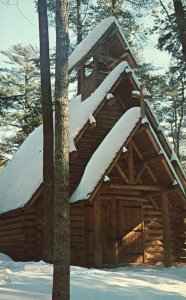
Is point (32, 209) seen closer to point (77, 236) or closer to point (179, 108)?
point (77, 236)

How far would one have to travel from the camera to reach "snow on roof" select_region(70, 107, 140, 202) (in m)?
12.3

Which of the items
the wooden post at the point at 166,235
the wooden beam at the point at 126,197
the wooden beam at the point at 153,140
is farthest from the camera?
the wooden beam at the point at 126,197

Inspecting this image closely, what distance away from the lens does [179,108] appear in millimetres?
34812

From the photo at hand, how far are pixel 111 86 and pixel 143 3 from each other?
12.8 feet

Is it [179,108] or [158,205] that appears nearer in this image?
[158,205]

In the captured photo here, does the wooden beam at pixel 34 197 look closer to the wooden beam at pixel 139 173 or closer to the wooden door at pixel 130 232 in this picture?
the wooden beam at pixel 139 173

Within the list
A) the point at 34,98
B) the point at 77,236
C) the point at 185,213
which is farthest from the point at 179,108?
the point at 77,236

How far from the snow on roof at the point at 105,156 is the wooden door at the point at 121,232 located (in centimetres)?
221

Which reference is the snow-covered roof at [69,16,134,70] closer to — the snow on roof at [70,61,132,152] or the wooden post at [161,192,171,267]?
the snow on roof at [70,61,132,152]

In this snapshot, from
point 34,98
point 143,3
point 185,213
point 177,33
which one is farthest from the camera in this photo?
point 34,98

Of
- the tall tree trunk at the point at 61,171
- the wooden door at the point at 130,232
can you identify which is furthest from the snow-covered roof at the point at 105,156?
the tall tree trunk at the point at 61,171

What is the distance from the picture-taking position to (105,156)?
12688 millimetres

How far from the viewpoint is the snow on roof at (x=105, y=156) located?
12277 millimetres

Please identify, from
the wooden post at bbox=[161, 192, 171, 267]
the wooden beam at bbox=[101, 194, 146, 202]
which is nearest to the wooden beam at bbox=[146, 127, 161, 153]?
the wooden post at bbox=[161, 192, 171, 267]
